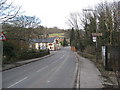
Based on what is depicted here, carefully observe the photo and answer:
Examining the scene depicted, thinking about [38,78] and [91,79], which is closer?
[91,79]

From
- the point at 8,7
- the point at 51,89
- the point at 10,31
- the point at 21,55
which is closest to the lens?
the point at 51,89

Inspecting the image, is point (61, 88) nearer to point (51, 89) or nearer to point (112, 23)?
point (51, 89)

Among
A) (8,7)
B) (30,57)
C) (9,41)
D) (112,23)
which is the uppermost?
(8,7)

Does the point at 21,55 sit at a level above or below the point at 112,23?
below

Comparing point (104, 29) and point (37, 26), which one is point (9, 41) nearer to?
point (104, 29)

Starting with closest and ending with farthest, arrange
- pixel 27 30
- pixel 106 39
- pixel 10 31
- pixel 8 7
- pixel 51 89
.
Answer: pixel 51 89 < pixel 8 7 < pixel 10 31 < pixel 106 39 < pixel 27 30

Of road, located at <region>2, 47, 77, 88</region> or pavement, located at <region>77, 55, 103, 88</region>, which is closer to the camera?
pavement, located at <region>77, 55, 103, 88</region>

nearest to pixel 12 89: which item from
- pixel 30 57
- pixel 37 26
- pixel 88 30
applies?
pixel 30 57

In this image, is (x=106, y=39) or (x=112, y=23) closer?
(x=112, y=23)

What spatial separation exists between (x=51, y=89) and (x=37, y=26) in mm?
42025

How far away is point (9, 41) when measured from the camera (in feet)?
90.8

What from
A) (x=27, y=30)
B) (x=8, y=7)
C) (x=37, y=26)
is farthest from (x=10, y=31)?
(x=37, y=26)

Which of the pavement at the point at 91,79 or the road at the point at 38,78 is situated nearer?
the pavement at the point at 91,79

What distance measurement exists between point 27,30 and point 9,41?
13.7m
